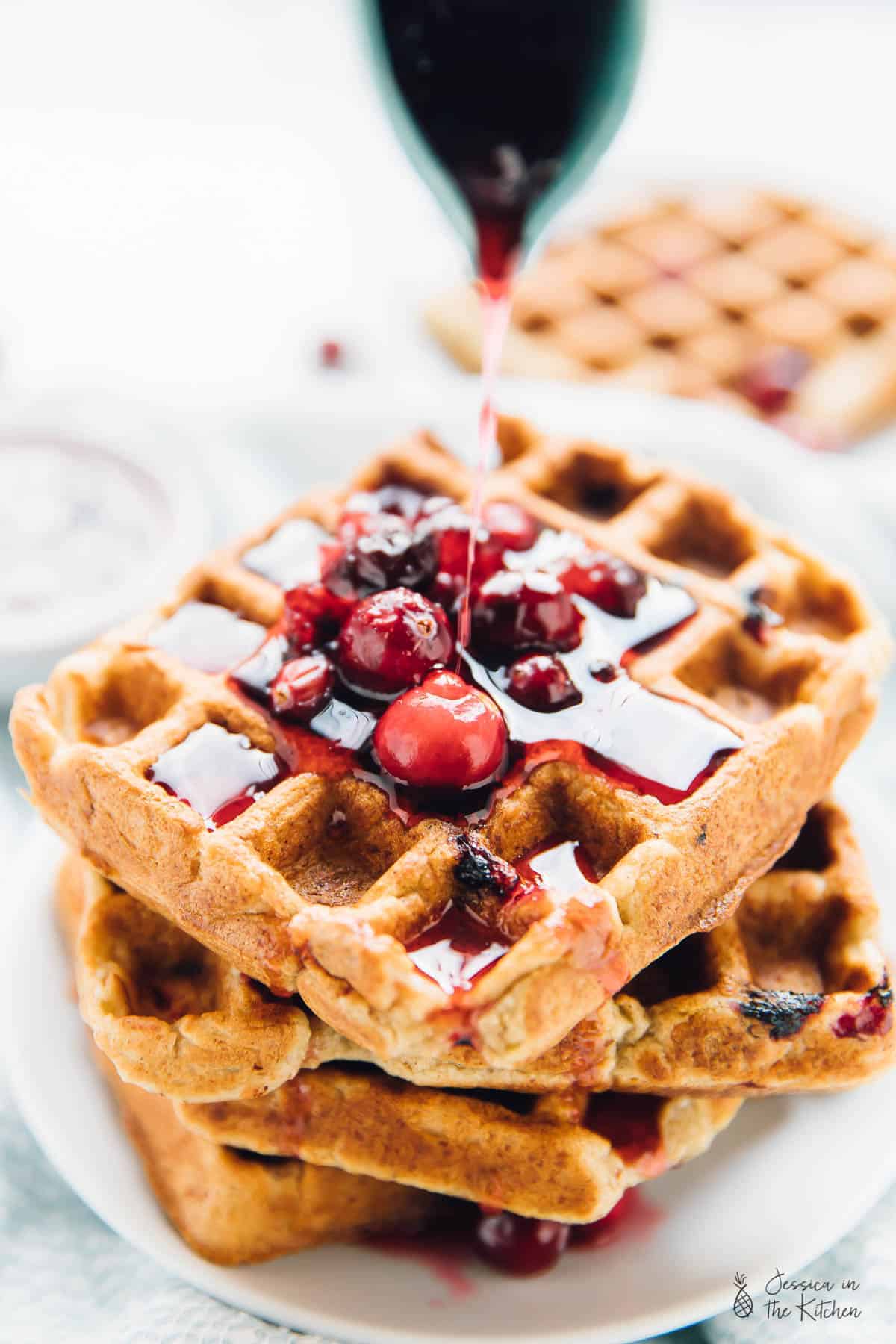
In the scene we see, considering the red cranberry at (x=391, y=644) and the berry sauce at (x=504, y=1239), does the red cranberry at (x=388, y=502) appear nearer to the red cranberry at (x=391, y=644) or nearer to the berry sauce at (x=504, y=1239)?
the red cranberry at (x=391, y=644)

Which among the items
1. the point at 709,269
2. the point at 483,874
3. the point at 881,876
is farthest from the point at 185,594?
the point at 709,269

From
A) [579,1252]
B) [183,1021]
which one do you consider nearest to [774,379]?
[579,1252]

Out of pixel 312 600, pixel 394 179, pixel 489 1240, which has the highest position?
pixel 312 600

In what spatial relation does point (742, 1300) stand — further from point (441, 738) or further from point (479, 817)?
point (441, 738)

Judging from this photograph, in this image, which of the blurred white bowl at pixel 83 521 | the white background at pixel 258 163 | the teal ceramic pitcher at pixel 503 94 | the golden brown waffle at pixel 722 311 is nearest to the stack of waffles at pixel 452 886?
the teal ceramic pitcher at pixel 503 94

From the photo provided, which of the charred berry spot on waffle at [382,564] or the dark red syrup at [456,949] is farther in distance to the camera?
the charred berry spot on waffle at [382,564]

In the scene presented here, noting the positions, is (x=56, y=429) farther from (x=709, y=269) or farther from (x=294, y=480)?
(x=709, y=269)
